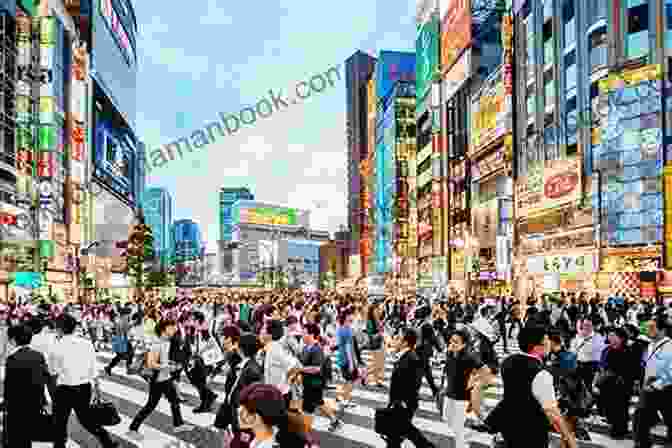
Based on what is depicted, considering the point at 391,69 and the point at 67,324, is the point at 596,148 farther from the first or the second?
the point at 391,69

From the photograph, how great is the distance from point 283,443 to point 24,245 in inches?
2078

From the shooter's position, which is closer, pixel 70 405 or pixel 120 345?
pixel 70 405

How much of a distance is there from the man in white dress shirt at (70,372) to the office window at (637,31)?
140ft

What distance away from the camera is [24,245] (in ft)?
167

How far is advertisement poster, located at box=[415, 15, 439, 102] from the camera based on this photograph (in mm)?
87875

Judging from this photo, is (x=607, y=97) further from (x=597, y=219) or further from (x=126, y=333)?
(x=126, y=333)

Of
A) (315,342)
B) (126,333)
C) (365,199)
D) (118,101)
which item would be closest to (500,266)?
(126,333)

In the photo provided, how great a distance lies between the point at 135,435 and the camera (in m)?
8.88

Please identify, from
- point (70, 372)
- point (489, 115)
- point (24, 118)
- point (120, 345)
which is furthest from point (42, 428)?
point (489, 115)

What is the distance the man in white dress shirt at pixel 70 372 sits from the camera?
22.4 ft

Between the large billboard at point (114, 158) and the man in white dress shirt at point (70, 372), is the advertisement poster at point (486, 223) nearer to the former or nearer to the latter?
the large billboard at point (114, 158)

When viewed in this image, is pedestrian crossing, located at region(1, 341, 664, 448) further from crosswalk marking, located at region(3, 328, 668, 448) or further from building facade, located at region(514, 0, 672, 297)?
building facade, located at region(514, 0, 672, 297)

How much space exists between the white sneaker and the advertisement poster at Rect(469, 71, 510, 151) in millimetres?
53943

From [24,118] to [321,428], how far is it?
51101 millimetres
